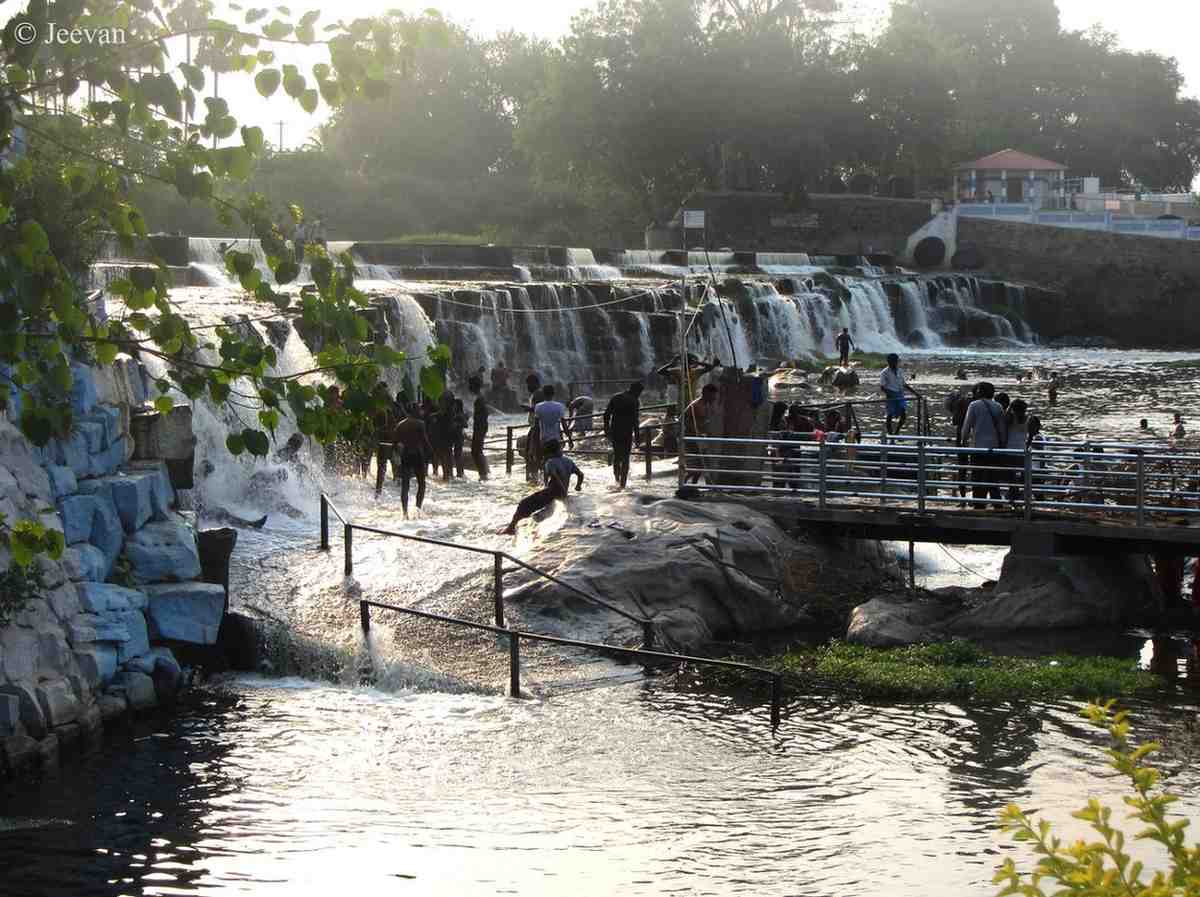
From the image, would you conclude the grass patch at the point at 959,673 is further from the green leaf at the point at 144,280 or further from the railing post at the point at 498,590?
the green leaf at the point at 144,280

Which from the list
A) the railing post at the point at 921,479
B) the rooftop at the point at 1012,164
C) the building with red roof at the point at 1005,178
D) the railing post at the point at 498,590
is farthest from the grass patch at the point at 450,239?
the railing post at the point at 498,590

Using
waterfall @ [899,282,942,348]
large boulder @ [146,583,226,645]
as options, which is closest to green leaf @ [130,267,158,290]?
large boulder @ [146,583,226,645]

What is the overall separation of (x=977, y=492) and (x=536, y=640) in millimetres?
5798

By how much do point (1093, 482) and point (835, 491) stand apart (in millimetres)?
2606

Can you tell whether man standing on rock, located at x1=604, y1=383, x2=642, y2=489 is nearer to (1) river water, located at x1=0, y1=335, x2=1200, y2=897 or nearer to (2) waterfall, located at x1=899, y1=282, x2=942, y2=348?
(1) river water, located at x1=0, y1=335, x2=1200, y2=897

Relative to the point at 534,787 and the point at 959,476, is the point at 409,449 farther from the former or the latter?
the point at 534,787

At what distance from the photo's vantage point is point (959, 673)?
46.4 ft

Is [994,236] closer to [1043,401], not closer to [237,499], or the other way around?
[1043,401]

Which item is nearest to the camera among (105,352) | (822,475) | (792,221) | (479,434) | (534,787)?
(105,352)

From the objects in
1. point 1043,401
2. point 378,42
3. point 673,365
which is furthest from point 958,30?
point 378,42

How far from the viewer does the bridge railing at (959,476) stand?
16469mm

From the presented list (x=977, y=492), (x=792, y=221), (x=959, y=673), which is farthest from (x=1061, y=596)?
(x=792, y=221)

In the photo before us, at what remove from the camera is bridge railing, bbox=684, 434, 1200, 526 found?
16469mm

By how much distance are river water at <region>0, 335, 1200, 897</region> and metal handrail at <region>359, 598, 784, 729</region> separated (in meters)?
0.16
